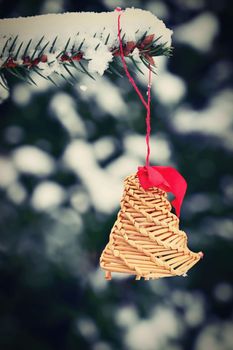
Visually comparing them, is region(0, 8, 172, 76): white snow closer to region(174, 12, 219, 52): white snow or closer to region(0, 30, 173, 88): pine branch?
region(0, 30, 173, 88): pine branch

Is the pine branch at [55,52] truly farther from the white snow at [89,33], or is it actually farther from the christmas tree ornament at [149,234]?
the christmas tree ornament at [149,234]

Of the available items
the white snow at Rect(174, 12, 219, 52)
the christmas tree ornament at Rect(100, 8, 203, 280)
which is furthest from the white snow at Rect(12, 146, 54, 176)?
the christmas tree ornament at Rect(100, 8, 203, 280)

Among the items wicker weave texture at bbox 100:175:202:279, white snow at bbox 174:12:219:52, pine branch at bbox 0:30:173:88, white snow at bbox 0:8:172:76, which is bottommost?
wicker weave texture at bbox 100:175:202:279

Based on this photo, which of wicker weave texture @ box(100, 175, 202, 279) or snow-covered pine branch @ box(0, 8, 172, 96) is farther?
snow-covered pine branch @ box(0, 8, 172, 96)

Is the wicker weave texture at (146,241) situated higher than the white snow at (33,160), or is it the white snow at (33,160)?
the white snow at (33,160)

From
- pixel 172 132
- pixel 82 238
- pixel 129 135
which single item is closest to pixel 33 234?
pixel 82 238

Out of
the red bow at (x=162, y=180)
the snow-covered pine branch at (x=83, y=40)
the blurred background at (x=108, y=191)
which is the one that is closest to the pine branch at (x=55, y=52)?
the snow-covered pine branch at (x=83, y=40)

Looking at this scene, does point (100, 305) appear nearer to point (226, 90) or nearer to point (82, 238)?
point (82, 238)

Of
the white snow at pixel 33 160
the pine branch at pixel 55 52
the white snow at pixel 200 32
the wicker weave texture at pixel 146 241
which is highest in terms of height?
the white snow at pixel 200 32
